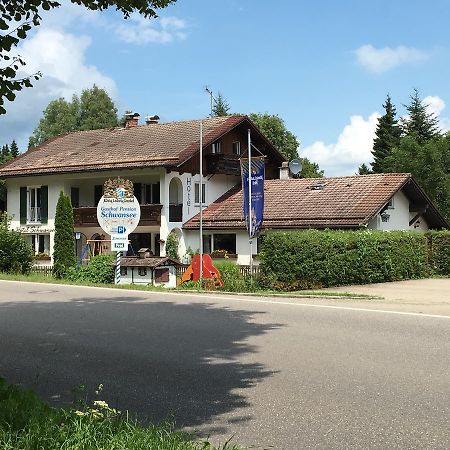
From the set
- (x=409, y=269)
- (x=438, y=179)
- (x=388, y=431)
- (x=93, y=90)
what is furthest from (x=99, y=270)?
(x=93, y=90)

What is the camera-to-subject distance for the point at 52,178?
42312mm

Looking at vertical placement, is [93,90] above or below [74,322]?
above

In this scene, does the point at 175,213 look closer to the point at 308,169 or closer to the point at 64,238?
the point at 64,238

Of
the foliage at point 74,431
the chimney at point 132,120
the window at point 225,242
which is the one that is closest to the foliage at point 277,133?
the chimney at point 132,120

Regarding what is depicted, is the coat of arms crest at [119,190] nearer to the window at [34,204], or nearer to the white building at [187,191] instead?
the white building at [187,191]

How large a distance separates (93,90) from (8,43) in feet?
241

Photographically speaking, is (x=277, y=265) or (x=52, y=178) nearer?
(x=277, y=265)

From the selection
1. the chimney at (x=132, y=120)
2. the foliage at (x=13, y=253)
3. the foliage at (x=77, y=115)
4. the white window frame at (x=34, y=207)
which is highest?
the foliage at (x=77, y=115)

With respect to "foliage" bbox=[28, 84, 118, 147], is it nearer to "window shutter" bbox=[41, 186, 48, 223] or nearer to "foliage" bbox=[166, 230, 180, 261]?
"window shutter" bbox=[41, 186, 48, 223]

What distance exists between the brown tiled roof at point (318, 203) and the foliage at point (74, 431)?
88.2 ft

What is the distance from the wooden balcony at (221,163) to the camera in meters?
40.0

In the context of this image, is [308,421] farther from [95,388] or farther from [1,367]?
[1,367]

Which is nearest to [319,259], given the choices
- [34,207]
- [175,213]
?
[175,213]

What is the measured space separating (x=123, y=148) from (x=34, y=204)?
7.09m
